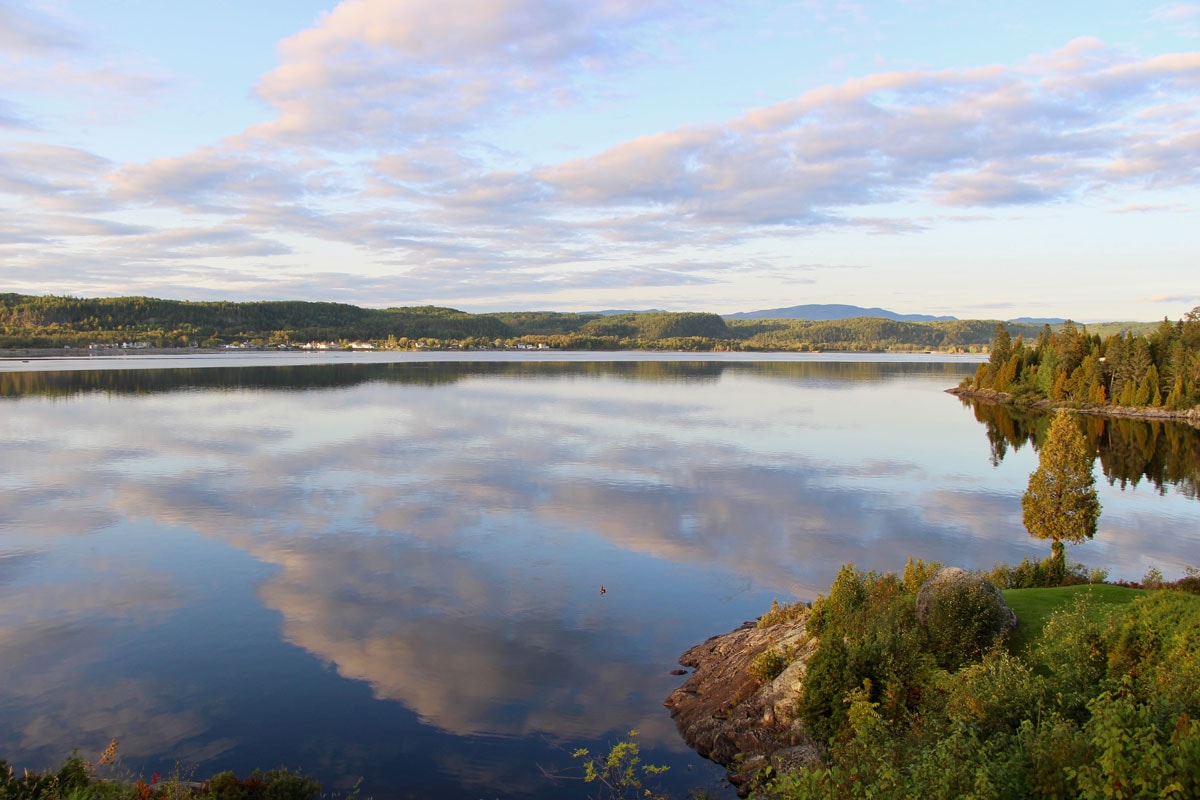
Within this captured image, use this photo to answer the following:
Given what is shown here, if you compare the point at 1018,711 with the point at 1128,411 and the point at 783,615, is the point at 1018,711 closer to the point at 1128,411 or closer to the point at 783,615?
the point at 783,615

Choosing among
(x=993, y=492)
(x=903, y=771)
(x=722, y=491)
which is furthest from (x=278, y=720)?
(x=993, y=492)

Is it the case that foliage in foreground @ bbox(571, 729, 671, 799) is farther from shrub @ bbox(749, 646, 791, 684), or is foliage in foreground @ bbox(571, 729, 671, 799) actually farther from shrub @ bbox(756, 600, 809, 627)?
shrub @ bbox(756, 600, 809, 627)

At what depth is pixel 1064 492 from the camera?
2677 cm

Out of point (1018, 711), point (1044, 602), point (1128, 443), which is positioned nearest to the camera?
point (1018, 711)

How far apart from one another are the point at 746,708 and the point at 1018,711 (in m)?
6.40

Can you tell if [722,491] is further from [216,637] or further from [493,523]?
[216,637]

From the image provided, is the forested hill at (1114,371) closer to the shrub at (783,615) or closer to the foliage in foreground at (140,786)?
the shrub at (783,615)

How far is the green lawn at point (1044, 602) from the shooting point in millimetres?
16453

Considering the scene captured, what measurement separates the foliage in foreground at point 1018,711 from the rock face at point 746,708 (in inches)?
27.3

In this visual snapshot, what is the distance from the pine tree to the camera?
86.6 ft

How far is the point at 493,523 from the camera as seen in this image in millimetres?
33875

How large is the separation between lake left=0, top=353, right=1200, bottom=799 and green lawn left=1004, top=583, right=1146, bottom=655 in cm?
714

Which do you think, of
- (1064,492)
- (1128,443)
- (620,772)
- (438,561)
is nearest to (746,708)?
(620,772)

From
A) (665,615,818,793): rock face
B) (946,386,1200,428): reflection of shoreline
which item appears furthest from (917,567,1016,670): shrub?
(946,386,1200,428): reflection of shoreline
